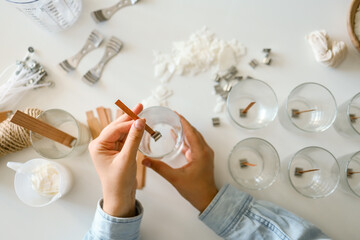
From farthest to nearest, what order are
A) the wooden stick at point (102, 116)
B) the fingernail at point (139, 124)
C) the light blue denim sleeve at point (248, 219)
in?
the wooden stick at point (102, 116) < the light blue denim sleeve at point (248, 219) < the fingernail at point (139, 124)

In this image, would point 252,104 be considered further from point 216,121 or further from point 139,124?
point 139,124

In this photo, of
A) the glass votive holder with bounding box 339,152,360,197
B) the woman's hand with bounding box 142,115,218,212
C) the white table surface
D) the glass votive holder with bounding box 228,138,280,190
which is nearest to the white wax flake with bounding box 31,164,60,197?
the white table surface

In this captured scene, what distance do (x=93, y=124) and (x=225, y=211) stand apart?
457 millimetres

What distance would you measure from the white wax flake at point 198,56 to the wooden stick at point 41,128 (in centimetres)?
32

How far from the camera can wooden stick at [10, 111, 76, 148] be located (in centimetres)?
58

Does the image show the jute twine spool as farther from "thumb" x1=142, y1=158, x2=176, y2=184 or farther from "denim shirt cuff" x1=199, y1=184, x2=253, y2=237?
"denim shirt cuff" x1=199, y1=184, x2=253, y2=237

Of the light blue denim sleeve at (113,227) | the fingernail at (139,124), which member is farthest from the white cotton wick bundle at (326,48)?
the light blue denim sleeve at (113,227)

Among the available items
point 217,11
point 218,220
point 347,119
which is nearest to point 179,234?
point 218,220

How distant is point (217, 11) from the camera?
0.81 meters

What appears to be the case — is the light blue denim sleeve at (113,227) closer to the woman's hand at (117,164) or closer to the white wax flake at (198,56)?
the woman's hand at (117,164)

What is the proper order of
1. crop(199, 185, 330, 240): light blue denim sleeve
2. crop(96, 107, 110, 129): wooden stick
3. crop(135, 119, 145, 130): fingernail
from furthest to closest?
crop(96, 107, 110, 129): wooden stick, crop(199, 185, 330, 240): light blue denim sleeve, crop(135, 119, 145, 130): fingernail

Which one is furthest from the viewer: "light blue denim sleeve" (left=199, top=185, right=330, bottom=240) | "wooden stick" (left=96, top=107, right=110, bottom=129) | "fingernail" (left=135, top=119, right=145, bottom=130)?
"wooden stick" (left=96, top=107, right=110, bottom=129)

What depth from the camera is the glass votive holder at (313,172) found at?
0.73 meters

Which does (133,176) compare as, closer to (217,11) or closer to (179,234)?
(179,234)
